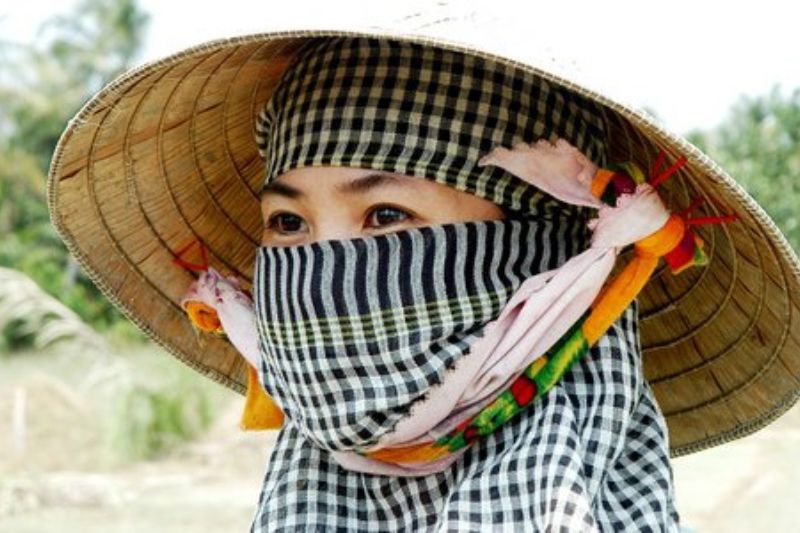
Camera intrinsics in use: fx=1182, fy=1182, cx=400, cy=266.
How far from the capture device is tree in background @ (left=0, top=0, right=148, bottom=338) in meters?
21.9

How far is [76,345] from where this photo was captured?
12.4 metres

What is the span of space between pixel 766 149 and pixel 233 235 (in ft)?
58.1

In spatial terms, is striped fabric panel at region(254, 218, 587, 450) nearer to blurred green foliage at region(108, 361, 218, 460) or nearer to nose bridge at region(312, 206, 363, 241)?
nose bridge at region(312, 206, 363, 241)

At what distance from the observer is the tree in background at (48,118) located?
2186cm

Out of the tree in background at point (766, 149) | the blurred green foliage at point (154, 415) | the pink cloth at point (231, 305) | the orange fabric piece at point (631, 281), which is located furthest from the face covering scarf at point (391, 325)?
the tree in background at point (766, 149)

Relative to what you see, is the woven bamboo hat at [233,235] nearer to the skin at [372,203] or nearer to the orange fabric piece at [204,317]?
the orange fabric piece at [204,317]

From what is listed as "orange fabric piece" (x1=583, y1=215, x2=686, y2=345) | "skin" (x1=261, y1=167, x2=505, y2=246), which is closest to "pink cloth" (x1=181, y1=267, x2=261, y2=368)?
"skin" (x1=261, y1=167, x2=505, y2=246)

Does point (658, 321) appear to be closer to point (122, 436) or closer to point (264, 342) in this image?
point (264, 342)

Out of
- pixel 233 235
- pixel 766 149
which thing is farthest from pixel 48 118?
pixel 233 235

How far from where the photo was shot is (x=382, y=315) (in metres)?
1.55

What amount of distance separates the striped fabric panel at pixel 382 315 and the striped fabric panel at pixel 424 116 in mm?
83

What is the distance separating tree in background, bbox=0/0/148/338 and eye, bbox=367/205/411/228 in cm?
1852

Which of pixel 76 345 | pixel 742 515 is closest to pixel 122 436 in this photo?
pixel 76 345

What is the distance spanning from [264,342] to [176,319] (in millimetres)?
467
